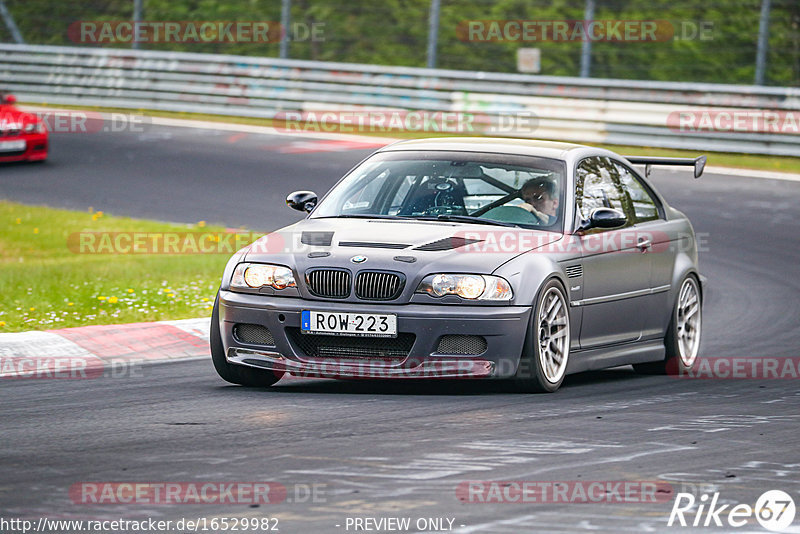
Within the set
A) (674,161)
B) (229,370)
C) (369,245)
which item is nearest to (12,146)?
(674,161)

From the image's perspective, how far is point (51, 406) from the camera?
302 inches

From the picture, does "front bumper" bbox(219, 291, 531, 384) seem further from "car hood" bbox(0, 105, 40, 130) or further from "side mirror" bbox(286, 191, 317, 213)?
"car hood" bbox(0, 105, 40, 130)

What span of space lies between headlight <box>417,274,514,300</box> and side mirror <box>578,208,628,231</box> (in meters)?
1.11

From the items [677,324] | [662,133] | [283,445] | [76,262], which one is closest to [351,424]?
[283,445]

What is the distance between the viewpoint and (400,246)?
8.09m

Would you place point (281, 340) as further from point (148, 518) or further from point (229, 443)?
point (148, 518)

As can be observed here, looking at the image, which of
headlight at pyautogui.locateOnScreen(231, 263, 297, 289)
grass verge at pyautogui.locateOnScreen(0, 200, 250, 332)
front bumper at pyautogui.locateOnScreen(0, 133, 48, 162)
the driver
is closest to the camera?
headlight at pyautogui.locateOnScreen(231, 263, 297, 289)

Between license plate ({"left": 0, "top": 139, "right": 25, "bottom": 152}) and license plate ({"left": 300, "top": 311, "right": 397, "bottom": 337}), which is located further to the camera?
license plate ({"left": 0, "top": 139, "right": 25, "bottom": 152})

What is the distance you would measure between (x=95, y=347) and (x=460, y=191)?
2.65m

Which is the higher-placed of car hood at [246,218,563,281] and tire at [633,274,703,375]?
car hood at [246,218,563,281]

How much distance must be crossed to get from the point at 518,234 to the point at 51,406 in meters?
2.77

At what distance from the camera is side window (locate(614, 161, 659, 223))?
987cm

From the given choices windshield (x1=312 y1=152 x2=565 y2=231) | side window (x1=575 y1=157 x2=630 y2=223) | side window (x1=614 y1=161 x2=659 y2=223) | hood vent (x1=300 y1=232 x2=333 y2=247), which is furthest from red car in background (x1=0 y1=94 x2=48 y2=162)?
hood vent (x1=300 y1=232 x2=333 y2=247)

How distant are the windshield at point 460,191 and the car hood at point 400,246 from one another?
22cm
